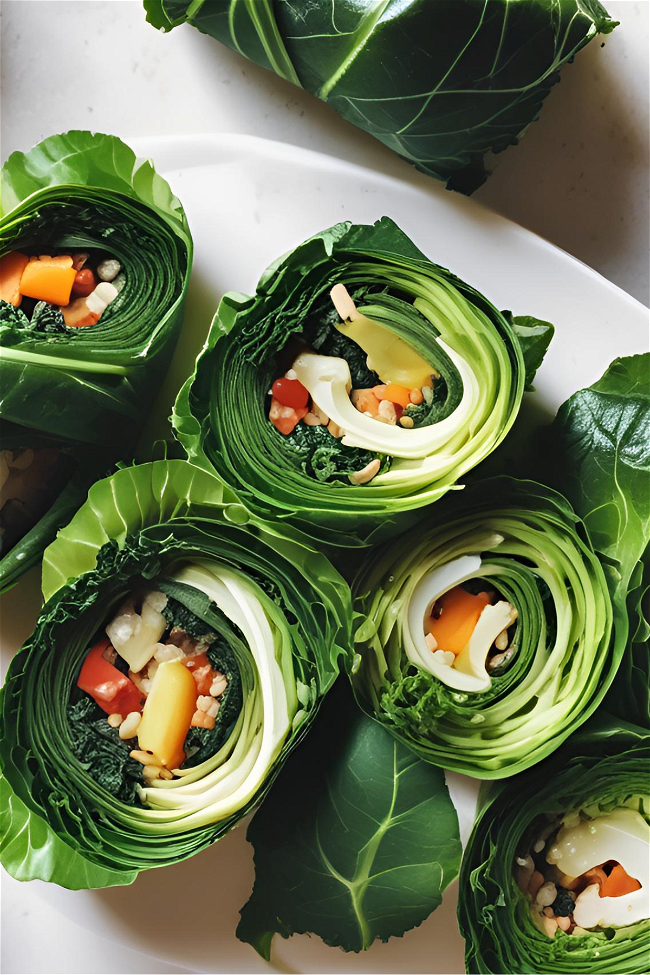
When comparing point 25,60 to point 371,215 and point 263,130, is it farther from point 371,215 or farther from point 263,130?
point 371,215

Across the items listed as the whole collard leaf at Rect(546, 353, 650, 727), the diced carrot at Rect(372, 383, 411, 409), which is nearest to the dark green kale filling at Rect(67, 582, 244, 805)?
the diced carrot at Rect(372, 383, 411, 409)

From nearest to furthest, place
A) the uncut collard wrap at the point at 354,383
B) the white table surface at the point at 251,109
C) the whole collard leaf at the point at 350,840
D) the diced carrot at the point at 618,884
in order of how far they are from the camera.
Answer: the uncut collard wrap at the point at 354,383, the diced carrot at the point at 618,884, the whole collard leaf at the point at 350,840, the white table surface at the point at 251,109

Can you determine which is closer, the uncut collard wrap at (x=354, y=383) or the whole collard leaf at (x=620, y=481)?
the uncut collard wrap at (x=354, y=383)

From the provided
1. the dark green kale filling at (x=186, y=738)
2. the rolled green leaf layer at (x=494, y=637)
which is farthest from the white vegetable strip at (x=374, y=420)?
the dark green kale filling at (x=186, y=738)

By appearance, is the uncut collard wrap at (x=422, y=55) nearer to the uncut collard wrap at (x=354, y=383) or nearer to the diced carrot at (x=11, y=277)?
the uncut collard wrap at (x=354, y=383)

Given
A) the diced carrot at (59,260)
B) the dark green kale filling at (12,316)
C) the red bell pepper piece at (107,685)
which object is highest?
the diced carrot at (59,260)

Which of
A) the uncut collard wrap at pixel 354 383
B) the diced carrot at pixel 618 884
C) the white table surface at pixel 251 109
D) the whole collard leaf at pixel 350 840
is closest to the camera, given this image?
the uncut collard wrap at pixel 354 383

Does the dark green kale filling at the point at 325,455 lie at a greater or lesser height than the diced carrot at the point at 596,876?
greater

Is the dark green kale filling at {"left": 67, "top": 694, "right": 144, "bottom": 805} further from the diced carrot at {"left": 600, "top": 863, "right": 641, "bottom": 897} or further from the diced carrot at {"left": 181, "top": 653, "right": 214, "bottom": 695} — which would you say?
the diced carrot at {"left": 600, "top": 863, "right": 641, "bottom": 897}
